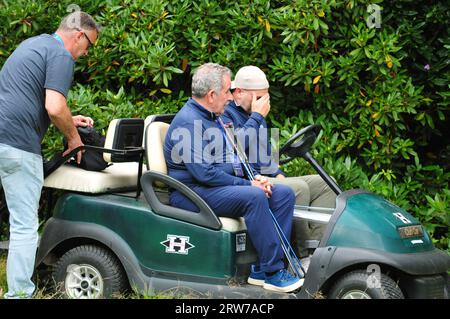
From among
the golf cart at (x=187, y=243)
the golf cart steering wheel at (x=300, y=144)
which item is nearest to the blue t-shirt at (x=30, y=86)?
the golf cart at (x=187, y=243)

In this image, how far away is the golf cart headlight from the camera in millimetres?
4535

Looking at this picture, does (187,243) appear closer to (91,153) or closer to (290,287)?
(290,287)

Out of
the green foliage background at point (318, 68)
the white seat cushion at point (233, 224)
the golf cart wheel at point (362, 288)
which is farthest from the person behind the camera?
the green foliage background at point (318, 68)

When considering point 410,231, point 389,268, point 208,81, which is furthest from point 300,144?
point 389,268

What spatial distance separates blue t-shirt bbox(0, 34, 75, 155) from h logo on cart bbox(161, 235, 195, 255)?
3.21 feet

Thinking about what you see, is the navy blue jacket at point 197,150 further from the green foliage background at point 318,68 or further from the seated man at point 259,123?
the green foliage background at point 318,68

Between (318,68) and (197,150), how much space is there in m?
1.85

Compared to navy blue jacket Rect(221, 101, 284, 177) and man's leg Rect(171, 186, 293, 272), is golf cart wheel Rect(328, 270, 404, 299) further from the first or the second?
navy blue jacket Rect(221, 101, 284, 177)

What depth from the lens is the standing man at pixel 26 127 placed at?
191 inches

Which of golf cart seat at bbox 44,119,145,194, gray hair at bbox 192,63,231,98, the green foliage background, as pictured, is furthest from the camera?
the green foliage background

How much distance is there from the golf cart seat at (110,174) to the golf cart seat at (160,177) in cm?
14

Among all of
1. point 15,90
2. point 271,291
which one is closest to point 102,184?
point 15,90

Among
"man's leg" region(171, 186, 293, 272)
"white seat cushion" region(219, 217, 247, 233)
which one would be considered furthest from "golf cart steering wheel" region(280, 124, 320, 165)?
"white seat cushion" region(219, 217, 247, 233)

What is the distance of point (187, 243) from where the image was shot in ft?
15.9
